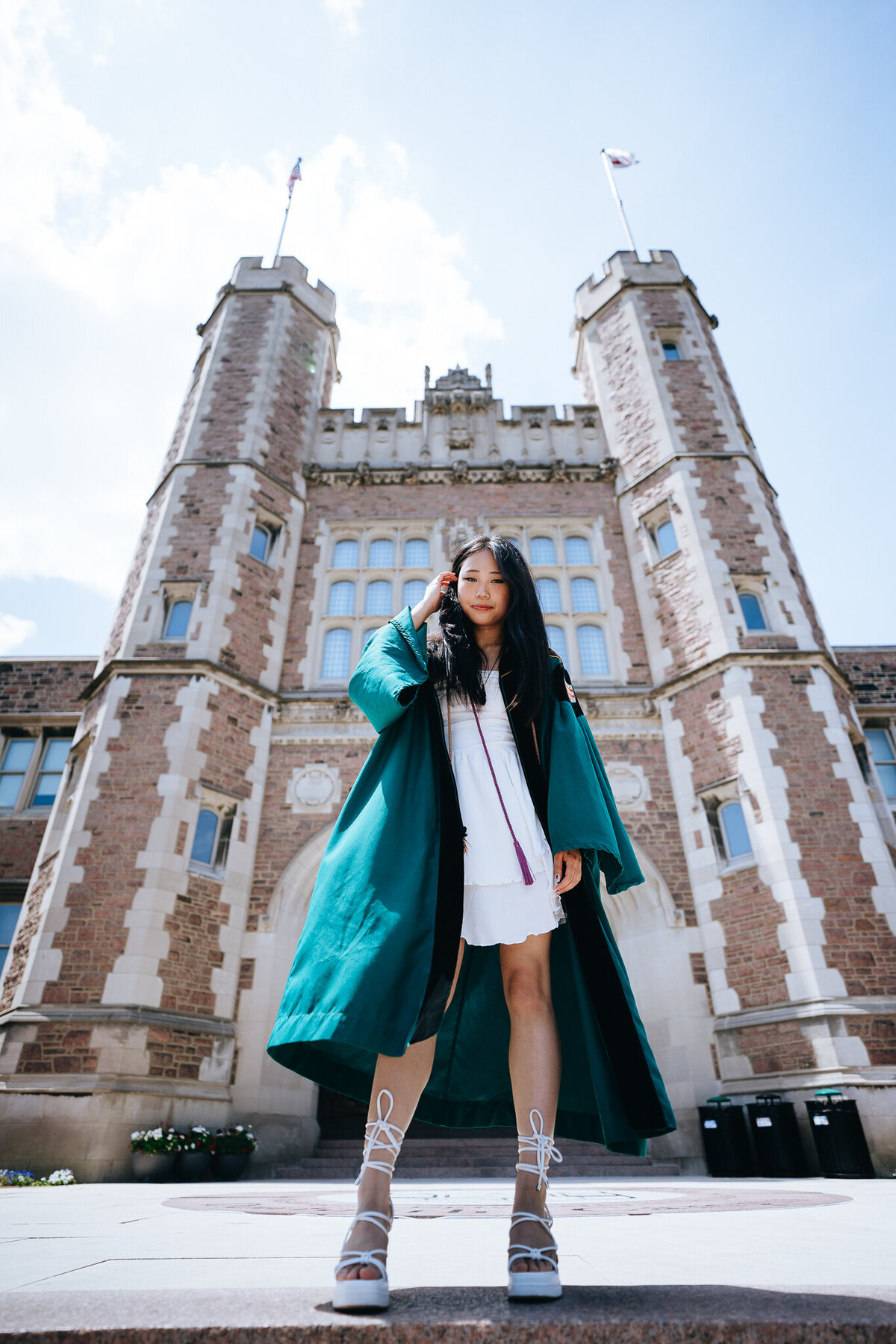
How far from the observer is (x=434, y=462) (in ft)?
44.0

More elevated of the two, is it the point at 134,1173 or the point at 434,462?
the point at 434,462

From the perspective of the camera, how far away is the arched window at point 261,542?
11406 millimetres

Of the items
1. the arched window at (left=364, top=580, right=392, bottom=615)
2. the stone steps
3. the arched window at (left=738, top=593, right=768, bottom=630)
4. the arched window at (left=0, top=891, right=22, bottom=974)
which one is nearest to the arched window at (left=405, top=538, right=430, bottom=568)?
the arched window at (left=364, top=580, right=392, bottom=615)

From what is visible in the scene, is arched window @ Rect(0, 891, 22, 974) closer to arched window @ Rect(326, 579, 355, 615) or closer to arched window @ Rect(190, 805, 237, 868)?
arched window @ Rect(190, 805, 237, 868)

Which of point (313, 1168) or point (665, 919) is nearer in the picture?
point (313, 1168)

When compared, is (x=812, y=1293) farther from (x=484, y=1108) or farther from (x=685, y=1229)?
(x=685, y=1229)

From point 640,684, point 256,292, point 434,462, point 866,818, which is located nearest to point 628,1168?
point 866,818

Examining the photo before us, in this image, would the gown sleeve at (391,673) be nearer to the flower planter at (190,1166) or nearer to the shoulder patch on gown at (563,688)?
the shoulder patch on gown at (563,688)

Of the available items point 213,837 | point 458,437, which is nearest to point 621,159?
point 458,437

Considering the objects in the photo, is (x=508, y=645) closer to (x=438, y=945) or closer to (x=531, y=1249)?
(x=438, y=945)

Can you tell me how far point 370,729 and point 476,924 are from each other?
26.6 ft

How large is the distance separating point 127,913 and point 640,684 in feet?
22.7

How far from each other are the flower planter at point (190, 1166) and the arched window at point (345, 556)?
8030mm

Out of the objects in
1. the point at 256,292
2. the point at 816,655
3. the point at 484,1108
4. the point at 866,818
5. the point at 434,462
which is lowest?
the point at 484,1108
